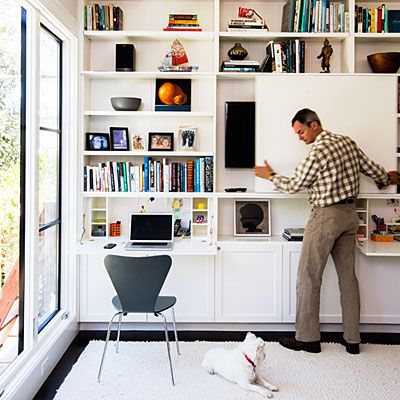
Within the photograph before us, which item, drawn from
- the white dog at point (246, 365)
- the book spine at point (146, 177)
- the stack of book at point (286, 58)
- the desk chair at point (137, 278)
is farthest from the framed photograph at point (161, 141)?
the white dog at point (246, 365)

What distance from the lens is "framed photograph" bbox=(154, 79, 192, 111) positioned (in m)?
3.71

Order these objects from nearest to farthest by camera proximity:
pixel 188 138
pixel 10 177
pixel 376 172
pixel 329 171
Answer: pixel 10 177 → pixel 329 171 → pixel 376 172 → pixel 188 138

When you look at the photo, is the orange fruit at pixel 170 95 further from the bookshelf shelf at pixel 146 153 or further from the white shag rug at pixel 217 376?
the white shag rug at pixel 217 376

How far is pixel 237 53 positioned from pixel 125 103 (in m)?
1.01

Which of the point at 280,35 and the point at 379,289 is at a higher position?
the point at 280,35

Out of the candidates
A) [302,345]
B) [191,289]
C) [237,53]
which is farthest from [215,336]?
[237,53]

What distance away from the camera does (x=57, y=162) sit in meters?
3.43

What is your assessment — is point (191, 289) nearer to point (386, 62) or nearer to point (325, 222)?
point (325, 222)

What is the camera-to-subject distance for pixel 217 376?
2.85m

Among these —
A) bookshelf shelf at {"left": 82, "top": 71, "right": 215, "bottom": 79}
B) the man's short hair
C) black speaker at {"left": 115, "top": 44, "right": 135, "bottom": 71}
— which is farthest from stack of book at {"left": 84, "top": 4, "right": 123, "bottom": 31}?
the man's short hair

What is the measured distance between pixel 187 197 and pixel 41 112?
1.34 meters

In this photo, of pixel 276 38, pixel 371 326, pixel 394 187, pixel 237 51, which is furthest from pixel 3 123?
pixel 371 326

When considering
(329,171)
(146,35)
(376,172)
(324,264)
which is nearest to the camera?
(329,171)

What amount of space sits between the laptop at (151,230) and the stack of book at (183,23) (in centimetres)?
151
